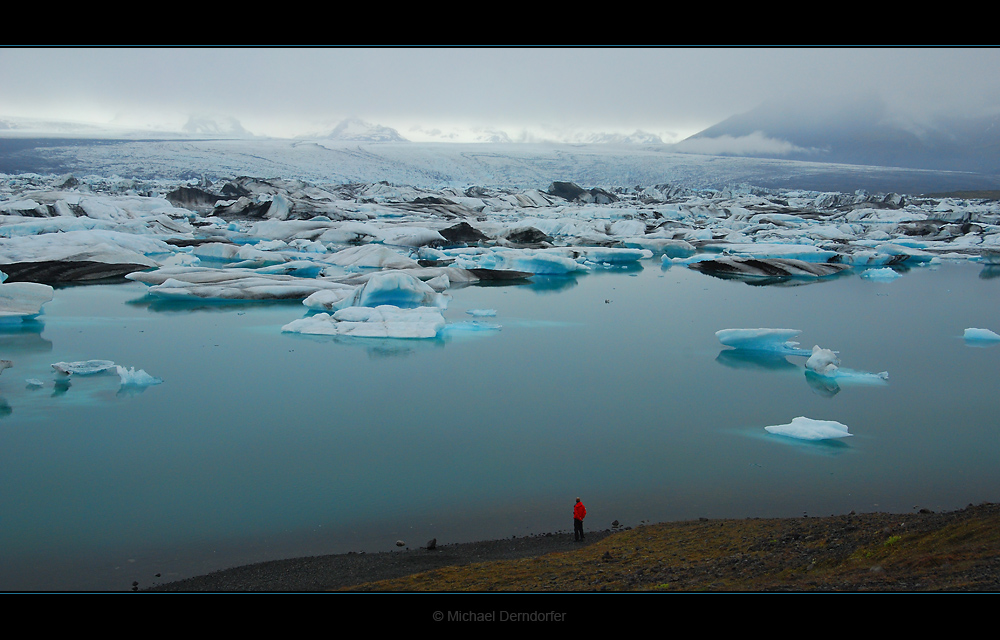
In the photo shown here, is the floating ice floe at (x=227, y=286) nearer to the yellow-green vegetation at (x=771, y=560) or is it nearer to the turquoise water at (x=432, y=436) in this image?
the turquoise water at (x=432, y=436)

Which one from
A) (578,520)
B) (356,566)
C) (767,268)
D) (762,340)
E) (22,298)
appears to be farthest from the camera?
(767,268)

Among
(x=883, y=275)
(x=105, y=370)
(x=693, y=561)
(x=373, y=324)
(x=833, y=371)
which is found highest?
(x=693, y=561)

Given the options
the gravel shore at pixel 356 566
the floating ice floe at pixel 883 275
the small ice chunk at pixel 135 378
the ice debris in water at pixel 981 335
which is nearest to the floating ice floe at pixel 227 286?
the small ice chunk at pixel 135 378

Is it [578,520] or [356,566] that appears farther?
[578,520]

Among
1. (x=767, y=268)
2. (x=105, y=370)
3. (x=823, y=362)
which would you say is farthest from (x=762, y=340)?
(x=767, y=268)

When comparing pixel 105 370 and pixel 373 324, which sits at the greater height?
pixel 373 324

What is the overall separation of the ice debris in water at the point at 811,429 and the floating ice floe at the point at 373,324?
3774 millimetres

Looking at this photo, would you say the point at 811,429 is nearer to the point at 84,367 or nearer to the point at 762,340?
the point at 762,340

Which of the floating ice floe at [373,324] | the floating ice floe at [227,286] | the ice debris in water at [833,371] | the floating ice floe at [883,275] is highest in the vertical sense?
the ice debris in water at [833,371]

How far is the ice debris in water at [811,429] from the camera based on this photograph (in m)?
4.72

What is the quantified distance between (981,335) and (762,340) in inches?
107

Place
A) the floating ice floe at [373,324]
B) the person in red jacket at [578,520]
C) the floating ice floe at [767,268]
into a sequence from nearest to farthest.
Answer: the person in red jacket at [578,520]
the floating ice floe at [373,324]
the floating ice floe at [767,268]

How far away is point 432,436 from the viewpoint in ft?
15.9

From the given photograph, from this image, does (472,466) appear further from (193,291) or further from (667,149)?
(667,149)
